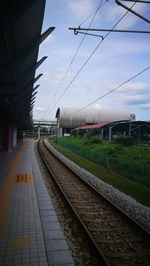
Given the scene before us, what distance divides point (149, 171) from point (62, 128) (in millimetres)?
85941

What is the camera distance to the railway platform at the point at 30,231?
6.67 metres

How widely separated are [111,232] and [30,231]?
7.42 ft

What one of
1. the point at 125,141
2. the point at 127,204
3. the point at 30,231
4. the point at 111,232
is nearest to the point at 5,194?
the point at 30,231

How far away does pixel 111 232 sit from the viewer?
8594 millimetres

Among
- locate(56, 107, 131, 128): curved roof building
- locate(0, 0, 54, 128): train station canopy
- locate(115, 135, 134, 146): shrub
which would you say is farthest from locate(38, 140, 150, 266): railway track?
locate(56, 107, 131, 128): curved roof building

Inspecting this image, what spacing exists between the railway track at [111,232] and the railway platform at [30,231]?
84 centimetres

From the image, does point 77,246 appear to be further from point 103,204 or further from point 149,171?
point 149,171

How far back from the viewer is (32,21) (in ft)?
25.1

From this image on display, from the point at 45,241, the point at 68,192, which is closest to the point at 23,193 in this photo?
the point at 68,192

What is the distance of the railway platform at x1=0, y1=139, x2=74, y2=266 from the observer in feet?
21.9

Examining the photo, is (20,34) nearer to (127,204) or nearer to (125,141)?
(127,204)

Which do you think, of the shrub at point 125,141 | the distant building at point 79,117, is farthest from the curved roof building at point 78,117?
the shrub at point 125,141

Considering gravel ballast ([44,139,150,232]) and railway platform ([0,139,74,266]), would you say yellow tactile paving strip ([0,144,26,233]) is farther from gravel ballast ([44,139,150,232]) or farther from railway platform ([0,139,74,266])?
gravel ballast ([44,139,150,232])

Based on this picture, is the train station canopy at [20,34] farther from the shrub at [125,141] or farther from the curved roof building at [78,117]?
the curved roof building at [78,117]
